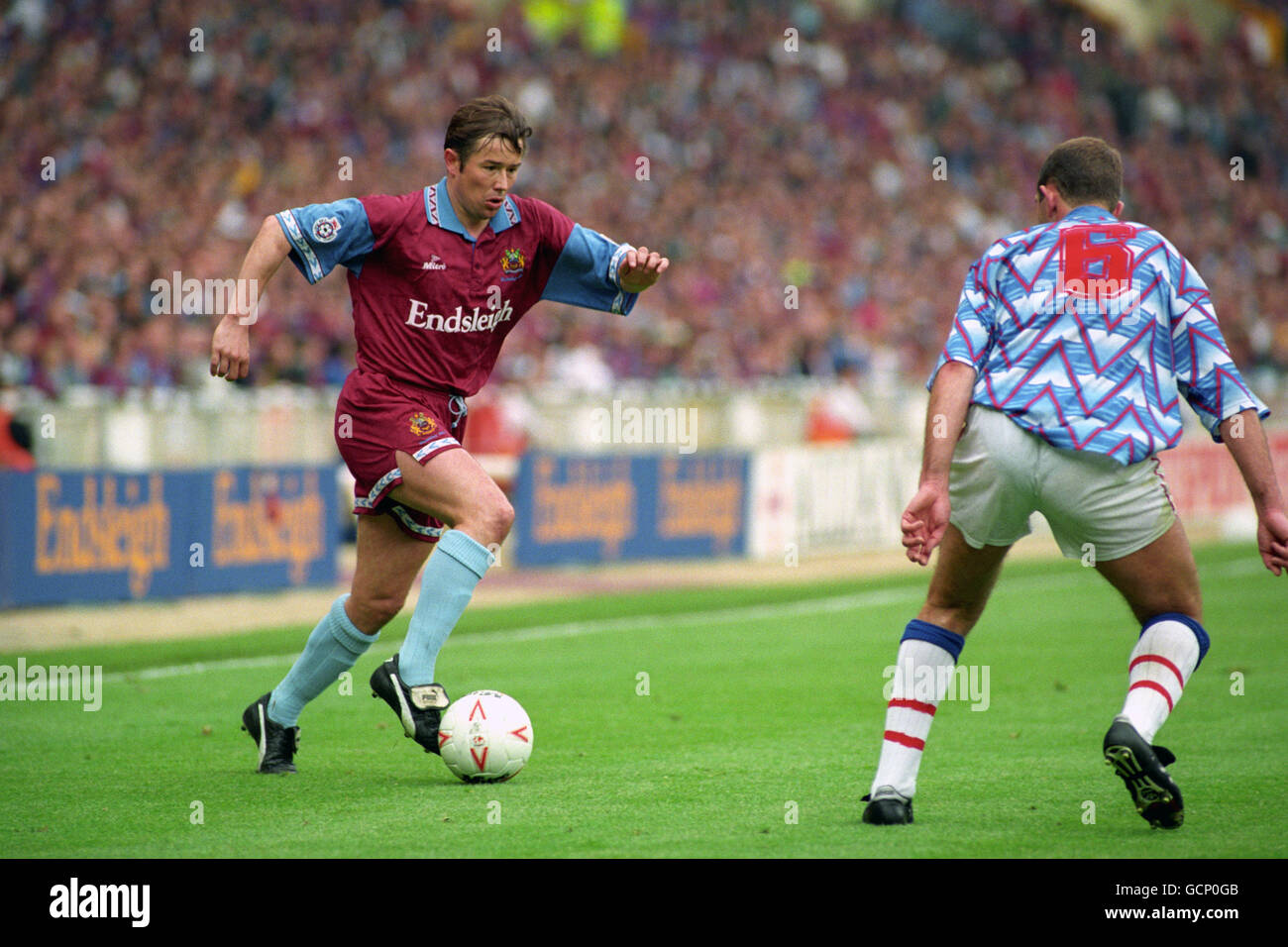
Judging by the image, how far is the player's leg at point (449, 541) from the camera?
586 centimetres

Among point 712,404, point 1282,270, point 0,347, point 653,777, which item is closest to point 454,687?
point 653,777

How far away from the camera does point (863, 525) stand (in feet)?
61.8

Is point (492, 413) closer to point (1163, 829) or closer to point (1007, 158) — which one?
point (1163, 829)

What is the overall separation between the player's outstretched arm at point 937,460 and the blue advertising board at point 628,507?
436 inches

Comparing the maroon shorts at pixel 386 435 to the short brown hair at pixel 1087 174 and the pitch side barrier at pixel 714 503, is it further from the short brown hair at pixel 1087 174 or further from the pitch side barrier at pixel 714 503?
the pitch side barrier at pixel 714 503

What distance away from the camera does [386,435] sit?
598cm

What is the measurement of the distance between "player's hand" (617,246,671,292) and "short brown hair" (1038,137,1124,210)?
157 centimetres

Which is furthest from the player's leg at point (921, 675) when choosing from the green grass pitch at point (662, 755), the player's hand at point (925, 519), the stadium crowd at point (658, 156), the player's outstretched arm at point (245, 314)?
the stadium crowd at point (658, 156)

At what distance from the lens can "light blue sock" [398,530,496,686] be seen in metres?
5.88

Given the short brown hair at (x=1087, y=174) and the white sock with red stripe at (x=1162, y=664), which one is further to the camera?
the short brown hair at (x=1087, y=174)

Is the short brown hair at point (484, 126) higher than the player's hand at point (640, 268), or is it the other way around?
the short brown hair at point (484, 126)

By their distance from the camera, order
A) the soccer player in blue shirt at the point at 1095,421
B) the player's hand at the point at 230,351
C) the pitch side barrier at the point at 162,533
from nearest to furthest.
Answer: the soccer player in blue shirt at the point at 1095,421, the player's hand at the point at 230,351, the pitch side barrier at the point at 162,533
